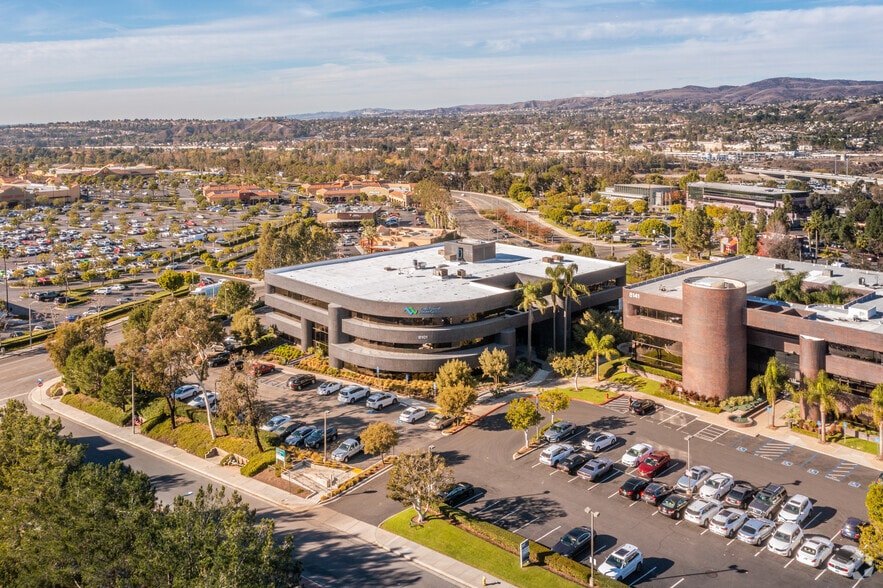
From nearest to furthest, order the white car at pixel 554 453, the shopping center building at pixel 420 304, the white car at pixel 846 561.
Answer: the white car at pixel 846 561 < the white car at pixel 554 453 < the shopping center building at pixel 420 304

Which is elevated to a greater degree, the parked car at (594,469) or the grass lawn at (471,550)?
the parked car at (594,469)

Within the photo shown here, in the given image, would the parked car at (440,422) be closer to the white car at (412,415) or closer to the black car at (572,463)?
the white car at (412,415)

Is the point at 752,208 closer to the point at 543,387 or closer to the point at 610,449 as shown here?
the point at 543,387

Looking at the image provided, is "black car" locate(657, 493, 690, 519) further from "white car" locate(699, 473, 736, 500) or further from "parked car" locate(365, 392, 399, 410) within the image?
"parked car" locate(365, 392, 399, 410)

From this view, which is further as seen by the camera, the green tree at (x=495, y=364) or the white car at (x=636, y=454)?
the green tree at (x=495, y=364)

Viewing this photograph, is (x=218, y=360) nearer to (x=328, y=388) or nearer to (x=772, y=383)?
(x=328, y=388)

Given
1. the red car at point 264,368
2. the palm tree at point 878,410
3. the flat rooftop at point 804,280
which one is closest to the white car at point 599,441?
the palm tree at point 878,410

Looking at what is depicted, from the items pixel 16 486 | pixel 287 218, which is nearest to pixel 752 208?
pixel 287 218
